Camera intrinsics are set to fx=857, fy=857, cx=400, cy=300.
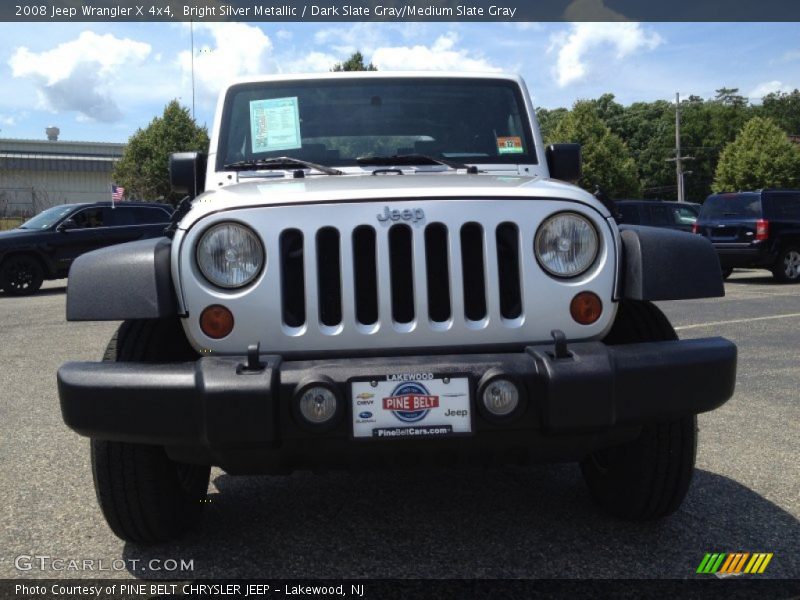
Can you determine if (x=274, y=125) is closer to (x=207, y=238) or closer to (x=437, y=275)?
(x=207, y=238)

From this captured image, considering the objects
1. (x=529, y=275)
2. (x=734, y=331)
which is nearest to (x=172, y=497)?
(x=529, y=275)

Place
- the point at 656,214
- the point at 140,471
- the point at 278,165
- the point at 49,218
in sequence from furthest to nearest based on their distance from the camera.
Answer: the point at 656,214 → the point at 49,218 → the point at 278,165 → the point at 140,471

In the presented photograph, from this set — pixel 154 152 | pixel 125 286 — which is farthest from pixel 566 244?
pixel 154 152

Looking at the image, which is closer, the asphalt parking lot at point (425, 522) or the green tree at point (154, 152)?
the asphalt parking lot at point (425, 522)

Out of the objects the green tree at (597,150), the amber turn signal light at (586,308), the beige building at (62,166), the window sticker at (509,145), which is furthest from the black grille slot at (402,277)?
the beige building at (62,166)

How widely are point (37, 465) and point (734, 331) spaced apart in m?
6.87

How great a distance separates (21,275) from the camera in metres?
14.4

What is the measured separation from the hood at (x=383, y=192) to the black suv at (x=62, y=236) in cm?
1245

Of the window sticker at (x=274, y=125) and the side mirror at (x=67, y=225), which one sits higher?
the window sticker at (x=274, y=125)

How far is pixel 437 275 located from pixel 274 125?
1.62 meters

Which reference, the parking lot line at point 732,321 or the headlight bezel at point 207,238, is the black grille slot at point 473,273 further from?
the parking lot line at point 732,321

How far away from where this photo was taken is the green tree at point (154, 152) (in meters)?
43.5

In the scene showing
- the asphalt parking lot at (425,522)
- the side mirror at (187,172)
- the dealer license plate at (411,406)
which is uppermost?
the side mirror at (187,172)

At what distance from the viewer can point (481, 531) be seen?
319cm
